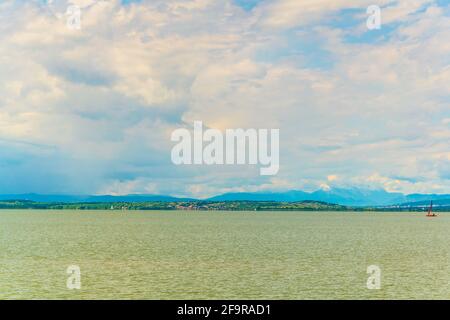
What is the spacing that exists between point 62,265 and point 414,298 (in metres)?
55.3

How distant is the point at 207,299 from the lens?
54281 millimetres

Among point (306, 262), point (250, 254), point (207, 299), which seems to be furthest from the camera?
point (250, 254)

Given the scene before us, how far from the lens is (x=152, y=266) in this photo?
78750mm

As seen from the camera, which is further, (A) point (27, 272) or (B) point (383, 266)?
(B) point (383, 266)

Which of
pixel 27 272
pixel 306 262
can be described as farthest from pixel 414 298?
pixel 27 272
